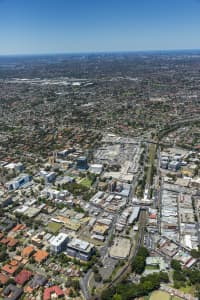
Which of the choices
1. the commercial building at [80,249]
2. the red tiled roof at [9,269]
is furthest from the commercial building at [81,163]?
the red tiled roof at [9,269]

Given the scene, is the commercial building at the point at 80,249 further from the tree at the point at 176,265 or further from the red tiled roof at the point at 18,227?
the tree at the point at 176,265

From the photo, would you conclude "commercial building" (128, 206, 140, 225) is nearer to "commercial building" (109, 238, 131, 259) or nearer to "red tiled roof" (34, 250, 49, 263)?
"commercial building" (109, 238, 131, 259)

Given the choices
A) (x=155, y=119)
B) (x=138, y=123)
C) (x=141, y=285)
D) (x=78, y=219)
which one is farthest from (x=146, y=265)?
(x=155, y=119)

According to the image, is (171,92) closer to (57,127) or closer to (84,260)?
(57,127)

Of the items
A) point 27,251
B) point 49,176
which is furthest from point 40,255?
point 49,176

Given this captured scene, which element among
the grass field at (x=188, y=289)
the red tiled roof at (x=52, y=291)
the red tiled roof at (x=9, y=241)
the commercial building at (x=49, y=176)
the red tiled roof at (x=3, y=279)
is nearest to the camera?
the red tiled roof at (x=52, y=291)

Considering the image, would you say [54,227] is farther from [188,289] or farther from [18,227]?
[188,289]

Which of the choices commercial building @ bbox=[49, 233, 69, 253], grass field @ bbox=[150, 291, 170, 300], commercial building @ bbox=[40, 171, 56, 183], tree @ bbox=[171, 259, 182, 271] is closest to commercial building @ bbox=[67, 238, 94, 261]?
commercial building @ bbox=[49, 233, 69, 253]
